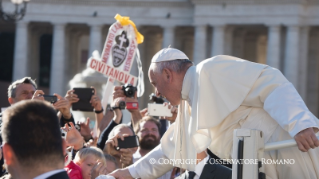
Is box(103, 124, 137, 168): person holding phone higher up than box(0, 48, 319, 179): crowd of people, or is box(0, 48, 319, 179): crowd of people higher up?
box(0, 48, 319, 179): crowd of people

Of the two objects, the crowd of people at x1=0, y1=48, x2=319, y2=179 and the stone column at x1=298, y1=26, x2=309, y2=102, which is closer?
the crowd of people at x1=0, y1=48, x2=319, y2=179

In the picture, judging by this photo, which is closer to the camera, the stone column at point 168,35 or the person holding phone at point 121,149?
the person holding phone at point 121,149

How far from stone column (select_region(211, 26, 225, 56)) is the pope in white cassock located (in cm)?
4835

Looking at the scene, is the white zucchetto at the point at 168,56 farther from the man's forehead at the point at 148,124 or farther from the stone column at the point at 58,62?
the stone column at the point at 58,62

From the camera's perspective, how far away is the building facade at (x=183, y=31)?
54625 mm

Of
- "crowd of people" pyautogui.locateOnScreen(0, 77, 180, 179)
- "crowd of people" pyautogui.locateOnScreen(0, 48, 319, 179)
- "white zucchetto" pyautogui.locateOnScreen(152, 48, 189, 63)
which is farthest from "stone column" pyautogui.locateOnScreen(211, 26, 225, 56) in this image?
"white zucchetto" pyautogui.locateOnScreen(152, 48, 189, 63)

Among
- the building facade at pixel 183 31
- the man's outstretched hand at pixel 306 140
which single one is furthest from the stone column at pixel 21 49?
the man's outstretched hand at pixel 306 140

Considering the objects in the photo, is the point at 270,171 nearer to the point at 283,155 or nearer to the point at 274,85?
the point at 283,155

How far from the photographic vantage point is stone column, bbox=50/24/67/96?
187ft

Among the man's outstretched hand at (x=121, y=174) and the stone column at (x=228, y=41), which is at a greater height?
the stone column at (x=228, y=41)

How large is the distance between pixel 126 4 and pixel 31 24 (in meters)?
8.73

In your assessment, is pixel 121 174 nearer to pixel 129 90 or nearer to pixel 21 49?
pixel 129 90

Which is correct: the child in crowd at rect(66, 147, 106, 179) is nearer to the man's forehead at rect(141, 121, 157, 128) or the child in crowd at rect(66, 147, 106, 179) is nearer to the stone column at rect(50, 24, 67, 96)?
the man's forehead at rect(141, 121, 157, 128)

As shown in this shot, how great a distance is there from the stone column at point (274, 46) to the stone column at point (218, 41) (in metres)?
3.68
